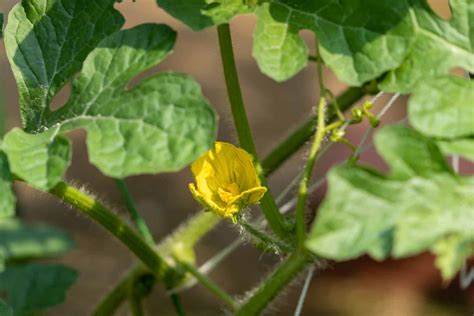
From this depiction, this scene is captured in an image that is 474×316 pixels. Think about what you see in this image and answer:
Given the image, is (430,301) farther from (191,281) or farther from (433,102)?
(433,102)

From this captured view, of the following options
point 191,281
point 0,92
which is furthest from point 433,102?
point 0,92

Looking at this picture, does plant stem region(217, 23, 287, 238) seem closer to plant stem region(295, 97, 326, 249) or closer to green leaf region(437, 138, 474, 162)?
plant stem region(295, 97, 326, 249)

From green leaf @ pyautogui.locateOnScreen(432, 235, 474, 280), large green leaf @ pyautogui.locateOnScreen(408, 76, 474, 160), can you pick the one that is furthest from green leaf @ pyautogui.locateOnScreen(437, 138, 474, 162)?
green leaf @ pyautogui.locateOnScreen(432, 235, 474, 280)

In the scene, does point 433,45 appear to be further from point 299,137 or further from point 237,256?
point 237,256

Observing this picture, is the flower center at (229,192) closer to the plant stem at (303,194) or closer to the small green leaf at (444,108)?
the plant stem at (303,194)

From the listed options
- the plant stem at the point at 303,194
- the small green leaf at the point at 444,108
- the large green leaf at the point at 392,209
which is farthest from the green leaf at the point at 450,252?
the plant stem at the point at 303,194
